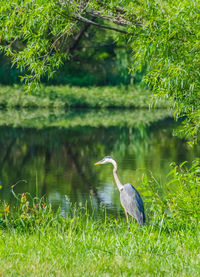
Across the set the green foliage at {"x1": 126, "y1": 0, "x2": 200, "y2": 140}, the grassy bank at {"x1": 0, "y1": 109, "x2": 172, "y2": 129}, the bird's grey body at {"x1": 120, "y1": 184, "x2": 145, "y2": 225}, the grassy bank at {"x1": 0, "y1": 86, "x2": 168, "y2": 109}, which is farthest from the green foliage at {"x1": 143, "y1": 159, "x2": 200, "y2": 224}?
the grassy bank at {"x1": 0, "y1": 86, "x2": 168, "y2": 109}

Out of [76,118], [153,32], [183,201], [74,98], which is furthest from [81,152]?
[74,98]

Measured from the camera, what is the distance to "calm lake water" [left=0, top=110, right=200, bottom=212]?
11289 mm

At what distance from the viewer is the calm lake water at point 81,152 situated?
11.3 m

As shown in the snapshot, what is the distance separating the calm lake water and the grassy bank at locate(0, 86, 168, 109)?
13.6 feet

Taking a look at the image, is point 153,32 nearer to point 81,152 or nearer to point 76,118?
point 81,152

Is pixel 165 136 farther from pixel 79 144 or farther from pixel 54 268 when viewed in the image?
pixel 54 268

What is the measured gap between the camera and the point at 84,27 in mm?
37812

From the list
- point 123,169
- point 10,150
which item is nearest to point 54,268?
point 123,169

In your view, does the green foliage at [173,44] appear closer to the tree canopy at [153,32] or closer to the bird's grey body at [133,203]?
the tree canopy at [153,32]

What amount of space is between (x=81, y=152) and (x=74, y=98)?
18.2 m

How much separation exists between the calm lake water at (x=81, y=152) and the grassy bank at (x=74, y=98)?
4.16 m

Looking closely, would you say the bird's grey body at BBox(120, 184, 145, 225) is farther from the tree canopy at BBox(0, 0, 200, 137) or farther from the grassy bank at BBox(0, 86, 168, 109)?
the grassy bank at BBox(0, 86, 168, 109)

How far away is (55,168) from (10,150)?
3909mm

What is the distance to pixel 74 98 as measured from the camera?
35406mm
